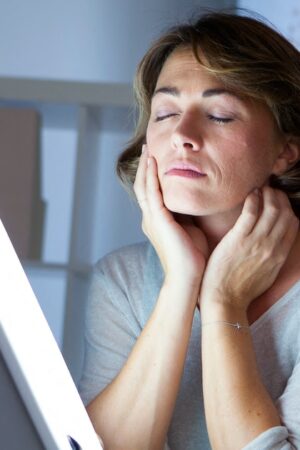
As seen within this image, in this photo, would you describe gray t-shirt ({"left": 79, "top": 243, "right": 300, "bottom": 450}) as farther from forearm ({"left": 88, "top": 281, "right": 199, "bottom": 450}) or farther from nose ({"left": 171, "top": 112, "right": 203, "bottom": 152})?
nose ({"left": 171, "top": 112, "right": 203, "bottom": 152})

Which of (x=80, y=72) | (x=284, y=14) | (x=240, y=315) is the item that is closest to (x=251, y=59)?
(x=240, y=315)

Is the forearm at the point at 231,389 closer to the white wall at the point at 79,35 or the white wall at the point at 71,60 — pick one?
the white wall at the point at 71,60

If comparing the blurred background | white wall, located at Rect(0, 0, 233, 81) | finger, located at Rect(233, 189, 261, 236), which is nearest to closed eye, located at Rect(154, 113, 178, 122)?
finger, located at Rect(233, 189, 261, 236)

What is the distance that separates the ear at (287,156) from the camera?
1223 mm

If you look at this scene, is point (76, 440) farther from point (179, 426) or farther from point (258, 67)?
point (258, 67)

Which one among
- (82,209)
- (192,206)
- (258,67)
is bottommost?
(82,209)

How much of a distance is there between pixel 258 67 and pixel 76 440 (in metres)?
0.68

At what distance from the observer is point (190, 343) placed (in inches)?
46.8

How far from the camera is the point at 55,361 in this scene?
A: 568 mm

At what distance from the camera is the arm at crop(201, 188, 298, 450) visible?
99 centimetres

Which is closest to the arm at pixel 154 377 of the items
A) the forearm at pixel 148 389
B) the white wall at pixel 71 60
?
the forearm at pixel 148 389

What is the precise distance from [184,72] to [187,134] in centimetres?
12

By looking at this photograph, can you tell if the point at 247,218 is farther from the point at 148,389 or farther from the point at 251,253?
the point at 148,389

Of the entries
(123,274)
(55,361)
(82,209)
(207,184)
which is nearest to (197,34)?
(207,184)
